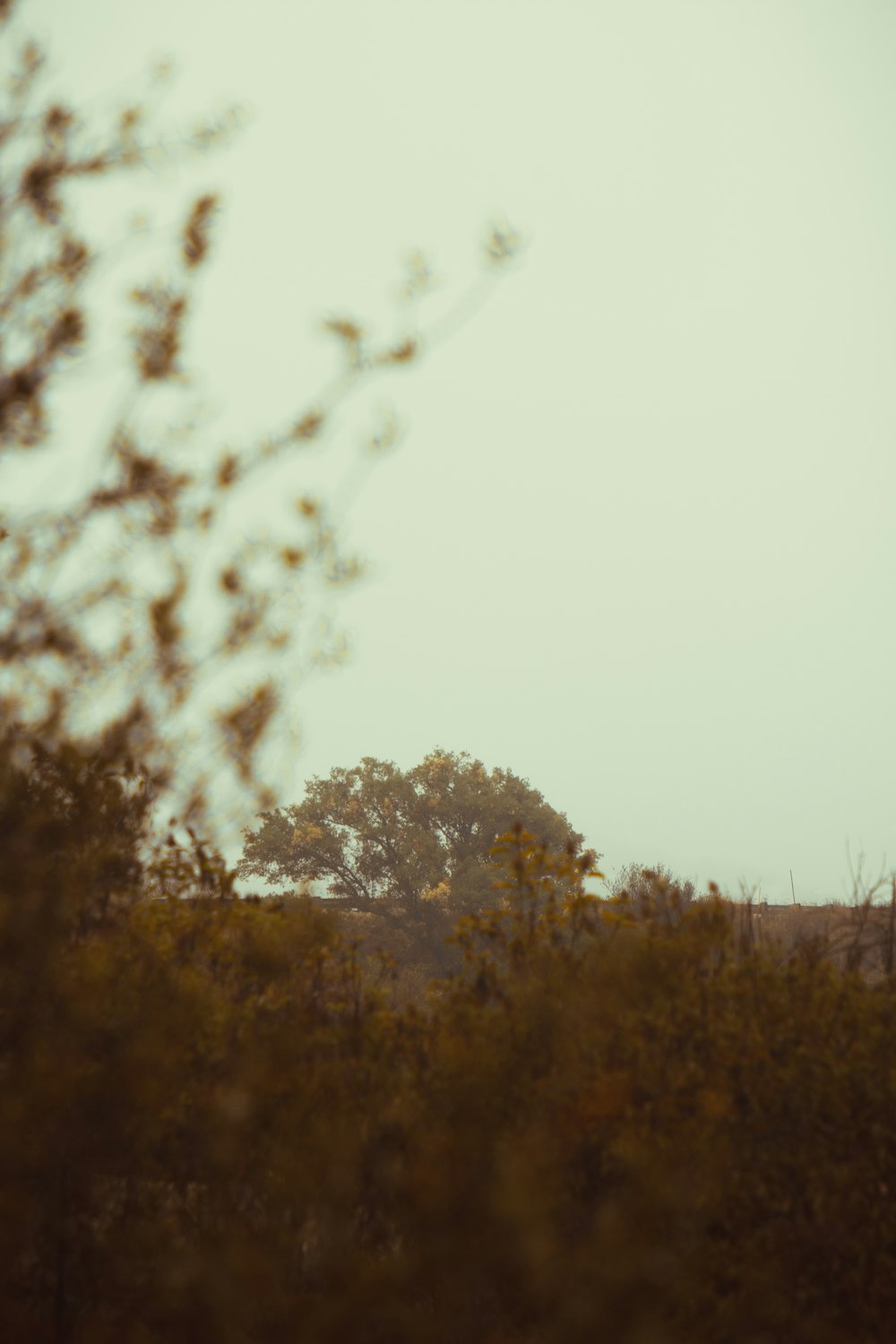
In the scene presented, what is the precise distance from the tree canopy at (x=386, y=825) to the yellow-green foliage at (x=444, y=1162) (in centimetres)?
2887

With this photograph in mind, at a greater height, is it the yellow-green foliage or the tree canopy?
the tree canopy

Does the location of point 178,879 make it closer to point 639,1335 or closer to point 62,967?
point 62,967

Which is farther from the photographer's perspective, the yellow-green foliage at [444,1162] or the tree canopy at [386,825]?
the tree canopy at [386,825]

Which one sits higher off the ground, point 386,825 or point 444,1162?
point 386,825

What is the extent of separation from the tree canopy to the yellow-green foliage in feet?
94.7

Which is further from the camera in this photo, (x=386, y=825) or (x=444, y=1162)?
(x=386, y=825)

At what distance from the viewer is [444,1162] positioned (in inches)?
112

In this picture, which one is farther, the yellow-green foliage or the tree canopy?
the tree canopy

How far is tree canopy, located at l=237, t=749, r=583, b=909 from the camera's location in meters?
32.7

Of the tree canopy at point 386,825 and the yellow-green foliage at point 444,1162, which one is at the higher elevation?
the tree canopy at point 386,825

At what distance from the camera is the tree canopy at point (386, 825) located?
32688 millimetres

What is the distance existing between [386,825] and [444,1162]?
31.0 m

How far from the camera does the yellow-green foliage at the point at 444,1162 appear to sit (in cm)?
269

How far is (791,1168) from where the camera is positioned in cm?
327
